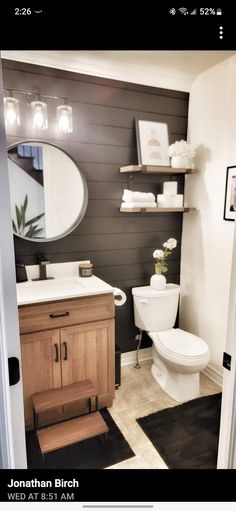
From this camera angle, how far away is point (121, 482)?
1.73 ft

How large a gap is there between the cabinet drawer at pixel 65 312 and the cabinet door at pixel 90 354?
5cm

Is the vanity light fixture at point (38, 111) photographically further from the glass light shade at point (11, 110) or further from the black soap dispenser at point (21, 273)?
the black soap dispenser at point (21, 273)

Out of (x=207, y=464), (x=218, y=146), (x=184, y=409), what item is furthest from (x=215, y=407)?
(x=218, y=146)

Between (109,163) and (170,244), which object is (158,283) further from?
(109,163)

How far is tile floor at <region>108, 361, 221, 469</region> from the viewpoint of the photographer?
145 cm

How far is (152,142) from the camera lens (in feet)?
6.82

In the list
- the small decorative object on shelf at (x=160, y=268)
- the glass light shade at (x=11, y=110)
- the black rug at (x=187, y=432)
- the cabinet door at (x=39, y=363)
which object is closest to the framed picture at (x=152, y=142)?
the small decorative object on shelf at (x=160, y=268)

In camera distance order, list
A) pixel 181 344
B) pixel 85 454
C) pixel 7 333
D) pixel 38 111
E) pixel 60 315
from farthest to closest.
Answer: pixel 181 344 → pixel 38 111 → pixel 60 315 → pixel 85 454 → pixel 7 333

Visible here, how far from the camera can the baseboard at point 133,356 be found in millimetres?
2328

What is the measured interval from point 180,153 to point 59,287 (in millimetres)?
1248
